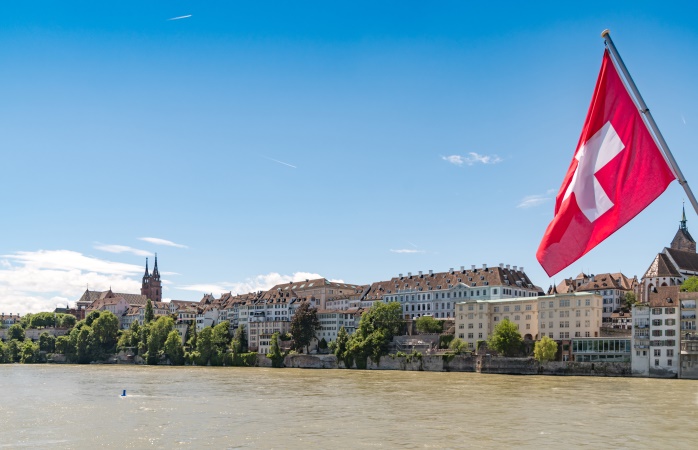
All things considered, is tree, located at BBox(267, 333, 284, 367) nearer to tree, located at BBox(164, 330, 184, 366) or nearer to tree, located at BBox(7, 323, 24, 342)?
tree, located at BBox(164, 330, 184, 366)

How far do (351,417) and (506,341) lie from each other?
195 feet

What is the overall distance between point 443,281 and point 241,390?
71201mm

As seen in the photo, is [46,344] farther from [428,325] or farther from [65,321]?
[428,325]

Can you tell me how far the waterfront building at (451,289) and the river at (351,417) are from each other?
5392 cm

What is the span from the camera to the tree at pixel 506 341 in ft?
322

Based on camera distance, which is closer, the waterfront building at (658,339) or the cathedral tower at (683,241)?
the waterfront building at (658,339)

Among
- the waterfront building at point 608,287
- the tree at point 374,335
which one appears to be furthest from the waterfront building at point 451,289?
the tree at point 374,335

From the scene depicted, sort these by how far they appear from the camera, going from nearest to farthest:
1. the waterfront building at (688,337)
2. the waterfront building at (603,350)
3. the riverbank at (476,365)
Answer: the waterfront building at (688,337) < the riverbank at (476,365) < the waterfront building at (603,350)

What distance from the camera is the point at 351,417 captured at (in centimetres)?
4228

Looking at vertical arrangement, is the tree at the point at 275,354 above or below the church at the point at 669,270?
below

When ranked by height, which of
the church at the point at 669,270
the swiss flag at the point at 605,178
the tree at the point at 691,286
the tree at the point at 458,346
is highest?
the church at the point at 669,270

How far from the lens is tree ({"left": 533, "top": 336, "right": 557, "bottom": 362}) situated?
9256 cm

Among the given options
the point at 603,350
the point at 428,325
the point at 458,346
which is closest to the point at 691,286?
the point at 603,350

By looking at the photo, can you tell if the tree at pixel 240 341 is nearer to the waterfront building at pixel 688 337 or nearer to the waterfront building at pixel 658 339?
the waterfront building at pixel 658 339
